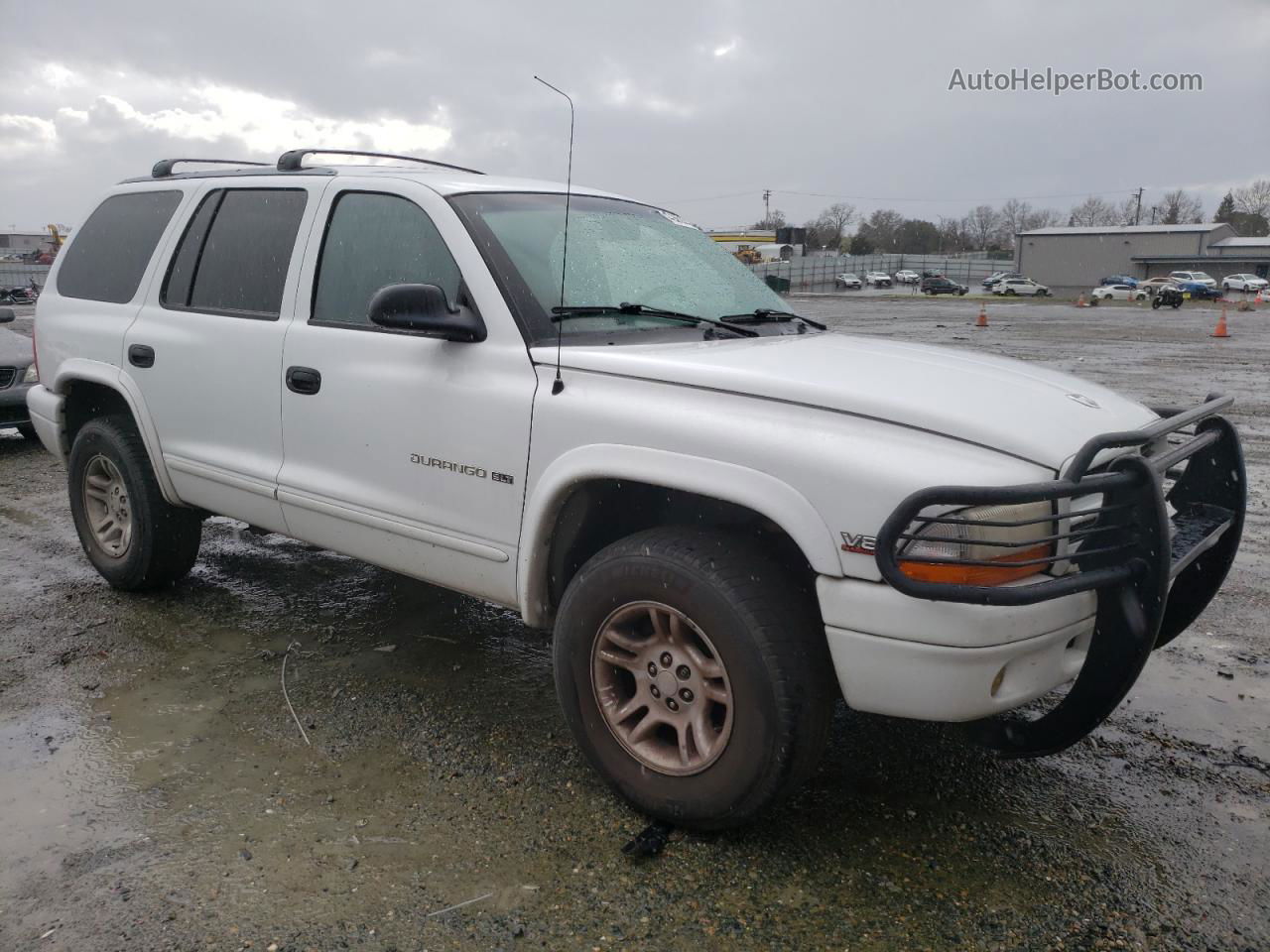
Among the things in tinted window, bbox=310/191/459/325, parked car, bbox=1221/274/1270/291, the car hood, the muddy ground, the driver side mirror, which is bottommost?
the muddy ground

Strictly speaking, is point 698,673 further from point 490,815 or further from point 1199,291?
point 1199,291

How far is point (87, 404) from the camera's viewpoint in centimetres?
497

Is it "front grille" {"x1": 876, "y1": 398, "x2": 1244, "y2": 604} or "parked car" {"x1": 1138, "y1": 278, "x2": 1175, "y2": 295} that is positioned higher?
"parked car" {"x1": 1138, "y1": 278, "x2": 1175, "y2": 295}

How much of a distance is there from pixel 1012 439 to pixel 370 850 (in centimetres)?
203

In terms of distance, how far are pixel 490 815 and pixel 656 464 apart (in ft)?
3.80

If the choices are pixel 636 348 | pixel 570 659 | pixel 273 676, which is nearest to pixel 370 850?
pixel 570 659

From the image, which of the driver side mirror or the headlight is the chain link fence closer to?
the driver side mirror

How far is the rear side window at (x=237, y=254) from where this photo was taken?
400cm

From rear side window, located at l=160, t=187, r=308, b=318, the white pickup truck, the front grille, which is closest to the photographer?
the front grille

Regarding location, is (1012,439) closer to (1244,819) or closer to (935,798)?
(935,798)

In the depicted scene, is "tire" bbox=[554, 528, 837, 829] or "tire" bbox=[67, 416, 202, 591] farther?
"tire" bbox=[67, 416, 202, 591]

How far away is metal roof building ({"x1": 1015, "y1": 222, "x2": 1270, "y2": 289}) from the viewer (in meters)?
73.3

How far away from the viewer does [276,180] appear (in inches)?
163

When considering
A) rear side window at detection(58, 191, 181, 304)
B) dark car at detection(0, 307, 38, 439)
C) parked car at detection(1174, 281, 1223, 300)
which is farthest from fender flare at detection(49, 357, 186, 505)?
parked car at detection(1174, 281, 1223, 300)
